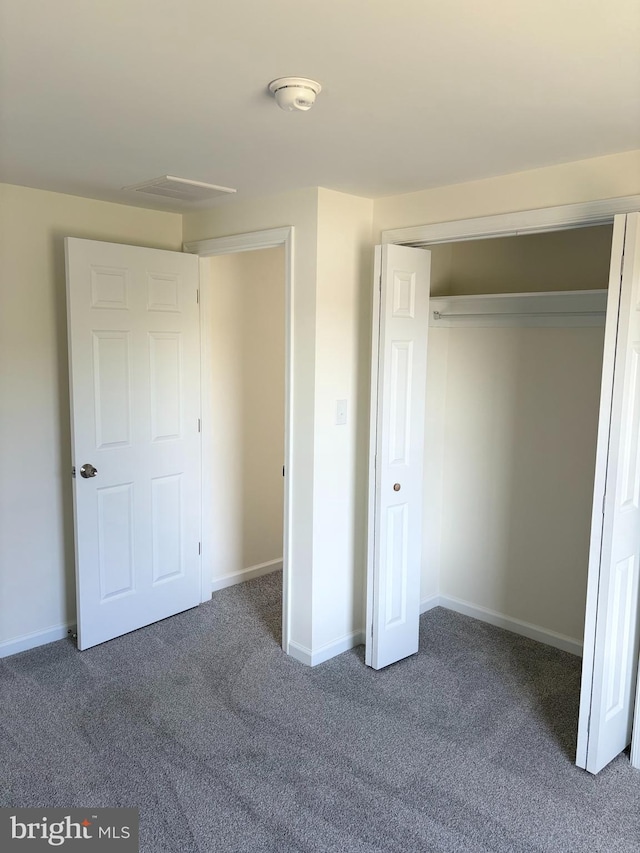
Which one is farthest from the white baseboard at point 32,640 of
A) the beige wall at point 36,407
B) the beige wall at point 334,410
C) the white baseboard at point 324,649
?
the beige wall at point 334,410

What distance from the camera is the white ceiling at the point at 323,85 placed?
138 cm

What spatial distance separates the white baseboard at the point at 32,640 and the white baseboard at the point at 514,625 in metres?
2.17

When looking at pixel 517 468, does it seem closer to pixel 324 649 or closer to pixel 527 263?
pixel 527 263

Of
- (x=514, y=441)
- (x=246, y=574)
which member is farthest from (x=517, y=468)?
(x=246, y=574)

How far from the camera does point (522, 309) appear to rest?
134 inches

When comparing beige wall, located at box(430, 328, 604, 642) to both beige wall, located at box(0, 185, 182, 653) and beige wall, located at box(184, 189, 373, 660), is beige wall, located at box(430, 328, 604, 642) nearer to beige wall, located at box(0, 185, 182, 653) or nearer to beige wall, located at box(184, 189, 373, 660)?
beige wall, located at box(184, 189, 373, 660)

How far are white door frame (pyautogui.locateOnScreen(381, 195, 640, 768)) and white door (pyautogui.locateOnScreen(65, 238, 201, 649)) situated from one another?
1.37m

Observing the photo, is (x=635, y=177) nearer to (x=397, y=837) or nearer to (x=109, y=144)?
(x=109, y=144)

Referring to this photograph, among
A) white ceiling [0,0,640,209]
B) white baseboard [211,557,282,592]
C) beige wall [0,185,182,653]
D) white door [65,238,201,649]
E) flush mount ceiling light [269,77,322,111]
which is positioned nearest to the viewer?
white ceiling [0,0,640,209]

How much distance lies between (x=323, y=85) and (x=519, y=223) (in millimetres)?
1213

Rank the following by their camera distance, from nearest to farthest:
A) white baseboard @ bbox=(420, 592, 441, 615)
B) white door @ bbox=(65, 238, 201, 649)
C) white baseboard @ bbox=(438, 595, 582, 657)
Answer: white door @ bbox=(65, 238, 201, 649) < white baseboard @ bbox=(438, 595, 582, 657) < white baseboard @ bbox=(420, 592, 441, 615)

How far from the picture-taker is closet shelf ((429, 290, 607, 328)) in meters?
3.14

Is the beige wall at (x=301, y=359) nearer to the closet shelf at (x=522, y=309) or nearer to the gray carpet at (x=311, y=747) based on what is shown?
the gray carpet at (x=311, y=747)

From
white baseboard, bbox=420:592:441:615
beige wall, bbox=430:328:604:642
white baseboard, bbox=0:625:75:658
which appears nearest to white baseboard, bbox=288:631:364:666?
white baseboard, bbox=420:592:441:615
